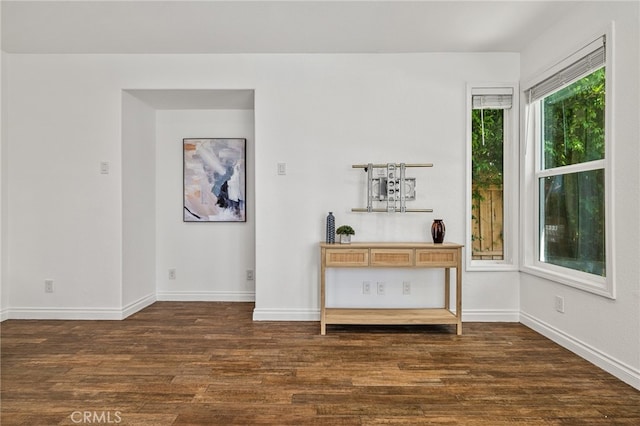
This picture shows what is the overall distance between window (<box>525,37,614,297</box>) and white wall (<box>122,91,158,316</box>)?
391 centimetres

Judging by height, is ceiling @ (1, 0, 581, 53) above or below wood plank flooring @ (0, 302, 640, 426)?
above

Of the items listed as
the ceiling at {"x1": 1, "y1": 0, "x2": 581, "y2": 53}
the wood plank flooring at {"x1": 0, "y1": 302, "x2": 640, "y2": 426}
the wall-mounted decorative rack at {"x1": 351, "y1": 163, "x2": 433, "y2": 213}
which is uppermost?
the ceiling at {"x1": 1, "y1": 0, "x2": 581, "y2": 53}

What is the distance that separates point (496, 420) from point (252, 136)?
354 cm

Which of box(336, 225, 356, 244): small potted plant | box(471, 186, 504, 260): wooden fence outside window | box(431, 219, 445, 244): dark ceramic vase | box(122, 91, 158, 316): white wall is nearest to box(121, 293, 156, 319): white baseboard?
box(122, 91, 158, 316): white wall

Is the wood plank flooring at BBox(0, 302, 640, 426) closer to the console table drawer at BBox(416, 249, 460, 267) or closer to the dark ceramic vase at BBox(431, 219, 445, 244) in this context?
the console table drawer at BBox(416, 249, 460, 267)

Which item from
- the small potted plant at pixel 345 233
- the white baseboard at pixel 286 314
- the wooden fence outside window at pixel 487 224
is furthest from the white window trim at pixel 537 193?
the white baseboard at pixel 286 314

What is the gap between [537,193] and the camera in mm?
3268

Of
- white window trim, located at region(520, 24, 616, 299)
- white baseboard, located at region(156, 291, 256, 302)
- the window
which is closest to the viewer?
white window trim, located at region(520, 24, 616, 299)

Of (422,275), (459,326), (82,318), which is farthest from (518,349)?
(82,318)

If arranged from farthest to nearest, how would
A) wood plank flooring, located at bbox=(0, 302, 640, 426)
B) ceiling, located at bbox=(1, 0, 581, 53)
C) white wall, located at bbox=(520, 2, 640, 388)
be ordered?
ceiling, located at bbox=(1, 0, 581, 53), white wall, located at bbox=(520, 2, 640, 388), wood plank flooring, located at bbox=(0, 302, 640, 426)

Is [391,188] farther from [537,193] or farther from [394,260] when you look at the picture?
[537,193]

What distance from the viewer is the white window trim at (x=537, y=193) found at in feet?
7.63

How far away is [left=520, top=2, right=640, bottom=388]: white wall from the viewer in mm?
2164

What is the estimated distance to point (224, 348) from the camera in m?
2.77
